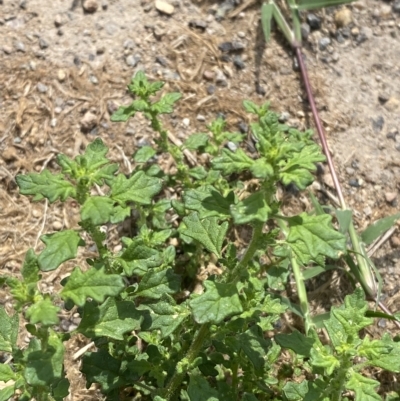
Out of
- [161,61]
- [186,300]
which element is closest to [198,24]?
[161,61]

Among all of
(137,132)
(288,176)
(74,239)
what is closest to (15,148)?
(137,132)

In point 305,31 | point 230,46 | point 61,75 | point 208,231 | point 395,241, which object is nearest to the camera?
point 208,231

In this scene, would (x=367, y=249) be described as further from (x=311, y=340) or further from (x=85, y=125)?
(x=85, y=125)

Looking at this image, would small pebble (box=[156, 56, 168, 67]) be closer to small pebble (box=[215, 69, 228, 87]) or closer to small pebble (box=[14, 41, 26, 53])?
small pebble (box=[215, 69, 228, 87])

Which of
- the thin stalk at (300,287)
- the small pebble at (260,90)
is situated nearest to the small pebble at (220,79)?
the small pebble at (260,90)

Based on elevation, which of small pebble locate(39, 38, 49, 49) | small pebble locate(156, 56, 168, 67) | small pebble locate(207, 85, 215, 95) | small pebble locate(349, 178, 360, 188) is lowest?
small pebble locate(349, 178, 360, 188)

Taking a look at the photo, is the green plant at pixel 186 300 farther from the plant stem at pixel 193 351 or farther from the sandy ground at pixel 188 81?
the sandy ground at pixel 188 81

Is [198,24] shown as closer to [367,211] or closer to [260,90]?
[260,90]

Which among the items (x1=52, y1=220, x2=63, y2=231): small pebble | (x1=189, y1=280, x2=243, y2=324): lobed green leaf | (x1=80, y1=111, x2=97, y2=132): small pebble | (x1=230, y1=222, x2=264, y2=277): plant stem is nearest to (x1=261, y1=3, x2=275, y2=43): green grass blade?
(x1=80, y1=111, x2=97, y2=132): small pebble

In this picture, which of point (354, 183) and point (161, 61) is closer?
point (354, 183)

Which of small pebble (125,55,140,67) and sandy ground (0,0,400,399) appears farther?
small pebble (125,55,140,67)
